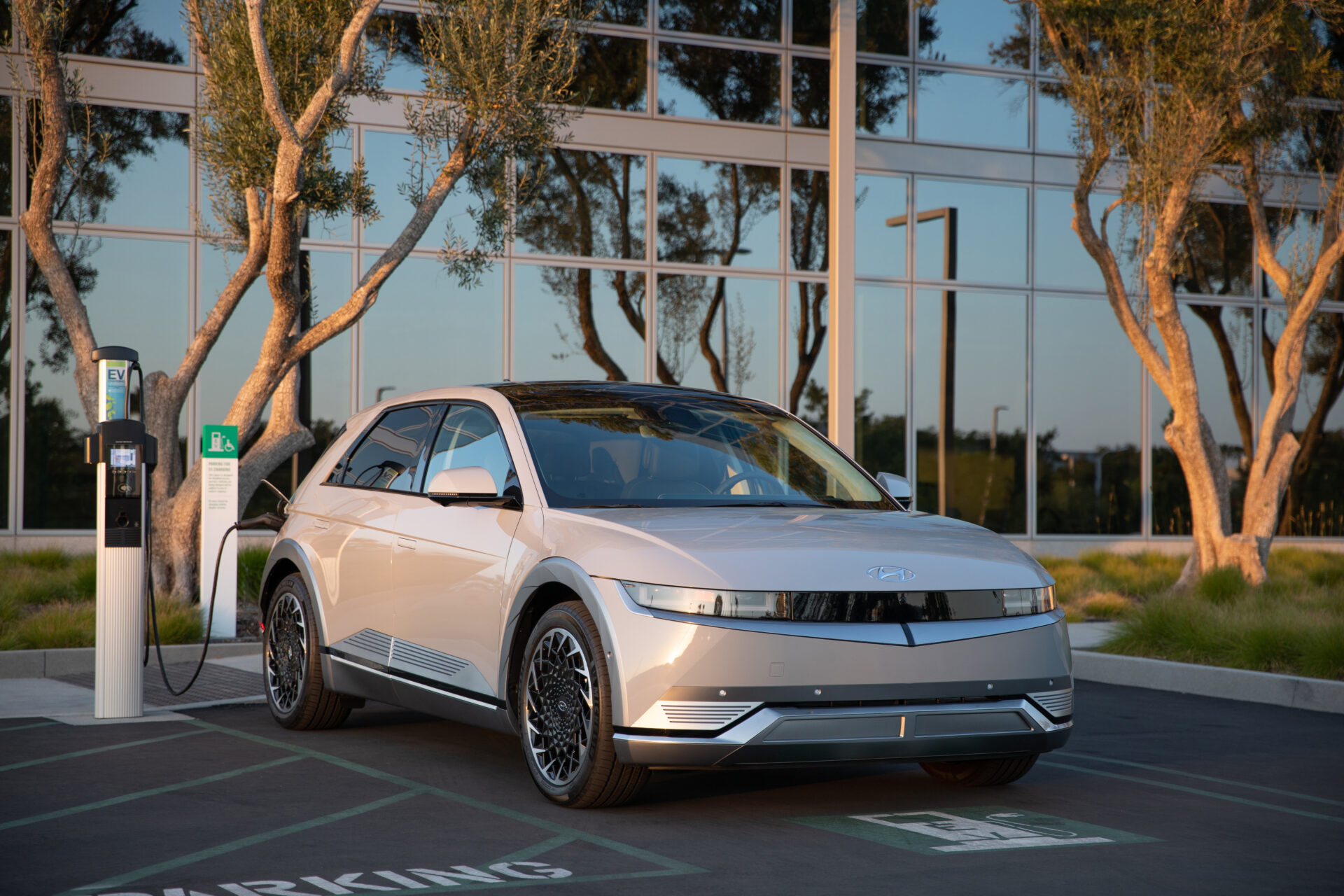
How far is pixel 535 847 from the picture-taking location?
17.0 feet

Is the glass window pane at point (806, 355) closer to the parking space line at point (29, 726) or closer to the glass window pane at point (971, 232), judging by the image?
the glass window pane at point (971, 232)

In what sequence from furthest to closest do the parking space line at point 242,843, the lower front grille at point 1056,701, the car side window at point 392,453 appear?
the car side window at point 392,453, the lower front grille at point 1056,701, the parking space line at point 242,843

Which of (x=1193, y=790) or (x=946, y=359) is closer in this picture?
(x=1193, y=790)

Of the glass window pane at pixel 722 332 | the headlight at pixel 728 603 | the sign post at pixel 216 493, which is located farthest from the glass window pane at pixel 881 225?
the headlight at pixel 728 603

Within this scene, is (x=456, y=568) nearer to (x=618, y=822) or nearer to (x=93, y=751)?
(x=618, y=822)

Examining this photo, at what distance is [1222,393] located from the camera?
2158 cm

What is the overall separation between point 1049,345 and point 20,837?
57.6 feet

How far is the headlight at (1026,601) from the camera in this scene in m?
5.76

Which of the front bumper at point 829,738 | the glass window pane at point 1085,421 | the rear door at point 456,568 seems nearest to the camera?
the front bumper at point 829,738

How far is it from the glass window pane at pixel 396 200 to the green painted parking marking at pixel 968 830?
13.2 metres

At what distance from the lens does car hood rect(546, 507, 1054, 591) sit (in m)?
5.43

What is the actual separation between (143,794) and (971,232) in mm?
16308

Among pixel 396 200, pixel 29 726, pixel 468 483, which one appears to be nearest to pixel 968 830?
pixel 468 483

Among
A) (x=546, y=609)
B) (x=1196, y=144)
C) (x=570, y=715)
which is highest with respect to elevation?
(x=1196, y=144)
